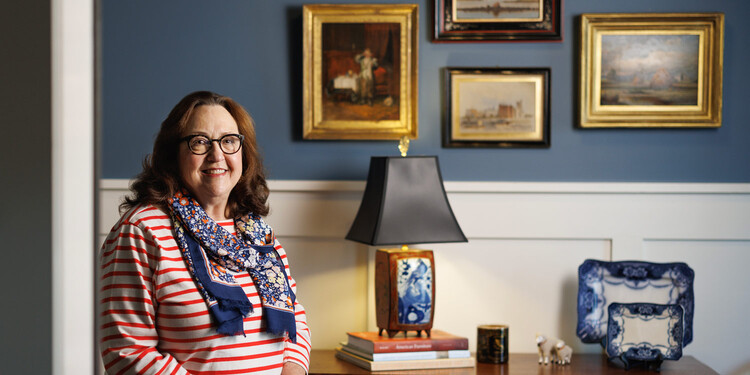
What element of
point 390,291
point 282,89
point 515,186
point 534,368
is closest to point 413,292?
point 390,291

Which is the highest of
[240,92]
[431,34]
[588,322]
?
[431,34]

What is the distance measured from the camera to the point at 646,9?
8.20ft

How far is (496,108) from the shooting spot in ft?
8.23

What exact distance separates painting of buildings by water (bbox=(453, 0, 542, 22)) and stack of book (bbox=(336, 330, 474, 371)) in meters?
1.13

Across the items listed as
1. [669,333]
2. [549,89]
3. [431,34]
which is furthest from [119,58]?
[669,333]

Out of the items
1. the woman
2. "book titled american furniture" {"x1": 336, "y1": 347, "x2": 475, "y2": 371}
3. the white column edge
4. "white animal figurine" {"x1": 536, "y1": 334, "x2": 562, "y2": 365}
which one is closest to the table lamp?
"book titled american furniture" {"x1": 336, "y1": 347, "x2": 475, "y2": 371}

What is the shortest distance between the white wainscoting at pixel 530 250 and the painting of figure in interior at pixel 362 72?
0.90 ft

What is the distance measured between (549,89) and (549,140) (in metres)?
0.18

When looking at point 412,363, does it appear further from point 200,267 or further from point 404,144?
point 200,267

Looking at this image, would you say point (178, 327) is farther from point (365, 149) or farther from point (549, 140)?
point (549, 140)

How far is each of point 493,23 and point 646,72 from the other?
57 centimetres

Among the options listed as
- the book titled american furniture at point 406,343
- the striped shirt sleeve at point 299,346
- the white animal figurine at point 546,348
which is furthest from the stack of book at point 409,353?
the striped shirt sleeve at point 299,346

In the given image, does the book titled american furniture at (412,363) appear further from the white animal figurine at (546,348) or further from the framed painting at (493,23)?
the framed painting at (493,23)

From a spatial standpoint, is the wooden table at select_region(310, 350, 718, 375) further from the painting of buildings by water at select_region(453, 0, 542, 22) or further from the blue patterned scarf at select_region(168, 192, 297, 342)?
the painting of buildings by water at select_region(453, 0, 542, 22)
